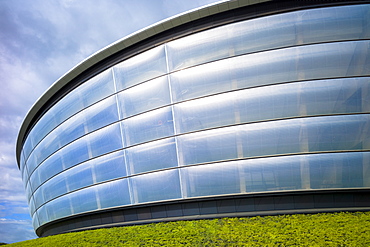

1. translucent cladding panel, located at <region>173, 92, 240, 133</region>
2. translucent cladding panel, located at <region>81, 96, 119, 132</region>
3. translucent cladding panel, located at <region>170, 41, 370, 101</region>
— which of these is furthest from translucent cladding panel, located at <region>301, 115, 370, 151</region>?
translucent cladding panel, located at <region>81, 96, 119, 132</region>

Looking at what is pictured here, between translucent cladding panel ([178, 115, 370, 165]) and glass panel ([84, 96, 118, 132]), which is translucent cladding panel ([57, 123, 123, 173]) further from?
translucent cladding panel ([178, 115, 370, 165])

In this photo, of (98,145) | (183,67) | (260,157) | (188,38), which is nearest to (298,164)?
(260,157)

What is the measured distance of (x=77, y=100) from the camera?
19.0m

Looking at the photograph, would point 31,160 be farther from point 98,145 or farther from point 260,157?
point 260,157

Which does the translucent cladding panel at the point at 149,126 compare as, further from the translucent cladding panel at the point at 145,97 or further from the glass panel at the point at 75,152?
the glass panel at the point at 75,152

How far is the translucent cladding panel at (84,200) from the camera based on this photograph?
57.9 feet

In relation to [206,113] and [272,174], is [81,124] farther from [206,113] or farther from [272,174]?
[272,174]

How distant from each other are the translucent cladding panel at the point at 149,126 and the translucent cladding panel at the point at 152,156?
374 millimetres

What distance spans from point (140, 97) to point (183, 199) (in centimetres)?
589

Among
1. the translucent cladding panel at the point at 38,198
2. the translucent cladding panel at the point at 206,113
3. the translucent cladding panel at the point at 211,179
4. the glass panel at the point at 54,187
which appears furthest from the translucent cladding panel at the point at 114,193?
the translucent cladding panel at the point at 38,198

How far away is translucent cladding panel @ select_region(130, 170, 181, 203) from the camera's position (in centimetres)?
1464

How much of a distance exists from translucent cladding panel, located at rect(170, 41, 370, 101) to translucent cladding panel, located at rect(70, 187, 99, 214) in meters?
8.26

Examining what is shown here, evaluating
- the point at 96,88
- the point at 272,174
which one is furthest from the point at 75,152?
the point at 272,174

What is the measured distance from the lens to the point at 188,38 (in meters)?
15.1
